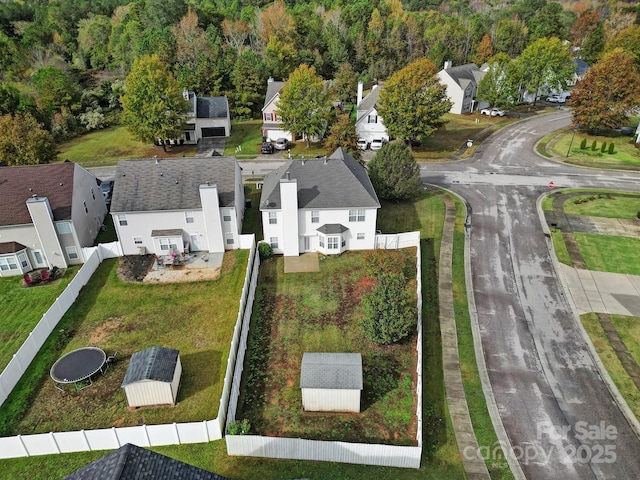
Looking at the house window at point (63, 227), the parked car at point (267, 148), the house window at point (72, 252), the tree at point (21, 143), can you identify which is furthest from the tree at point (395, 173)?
the tree at point (21, 143)

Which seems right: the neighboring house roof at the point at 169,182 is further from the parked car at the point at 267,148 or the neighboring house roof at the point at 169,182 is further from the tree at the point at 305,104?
the tree at the point at 305,104

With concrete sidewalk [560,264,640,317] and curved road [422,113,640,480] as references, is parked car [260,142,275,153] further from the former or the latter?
concrete sidewalk [560,264,640,317]

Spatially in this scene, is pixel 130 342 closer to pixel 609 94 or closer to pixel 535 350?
pixel 535 350

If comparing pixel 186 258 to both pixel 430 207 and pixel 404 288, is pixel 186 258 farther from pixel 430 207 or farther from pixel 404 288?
pixel 430 207

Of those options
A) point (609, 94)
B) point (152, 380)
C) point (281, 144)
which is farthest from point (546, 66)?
Answer: point (152, 380)

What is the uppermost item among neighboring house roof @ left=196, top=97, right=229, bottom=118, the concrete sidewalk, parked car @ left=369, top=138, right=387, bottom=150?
neighboring house roof @ left=196, top=97, right=229, bottom=118

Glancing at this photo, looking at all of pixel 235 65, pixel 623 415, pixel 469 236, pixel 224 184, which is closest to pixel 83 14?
pixel 235 65

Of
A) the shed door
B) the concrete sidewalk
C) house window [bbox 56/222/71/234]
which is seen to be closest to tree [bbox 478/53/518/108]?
the shed door
